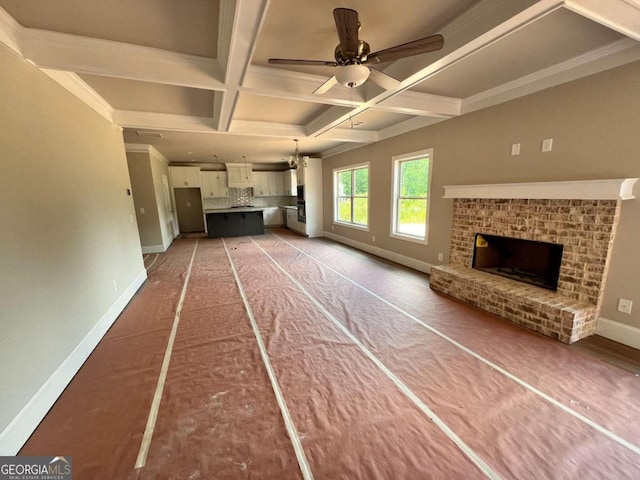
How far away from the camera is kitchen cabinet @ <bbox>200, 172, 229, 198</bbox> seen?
31.0 feet

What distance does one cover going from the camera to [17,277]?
1.62 m

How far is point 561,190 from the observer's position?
8.32ft

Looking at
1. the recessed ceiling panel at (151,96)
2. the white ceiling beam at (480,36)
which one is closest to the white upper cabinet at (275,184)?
the recessed ceiling panel at (151,96)

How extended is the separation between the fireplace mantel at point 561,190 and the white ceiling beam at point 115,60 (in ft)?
10.7

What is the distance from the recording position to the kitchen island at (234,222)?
8.21 meters

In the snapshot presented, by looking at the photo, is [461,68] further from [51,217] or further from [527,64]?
[51,217]

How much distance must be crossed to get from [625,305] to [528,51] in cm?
248

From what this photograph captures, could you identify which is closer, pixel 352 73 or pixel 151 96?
pixel 352 73

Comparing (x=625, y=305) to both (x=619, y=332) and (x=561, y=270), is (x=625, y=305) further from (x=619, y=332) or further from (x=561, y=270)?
(x=561, y=270)

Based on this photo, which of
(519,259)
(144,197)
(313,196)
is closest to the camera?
(519,259)

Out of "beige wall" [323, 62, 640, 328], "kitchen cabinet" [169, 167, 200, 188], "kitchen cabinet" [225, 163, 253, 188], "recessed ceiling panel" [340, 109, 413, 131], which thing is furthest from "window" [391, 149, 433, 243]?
"kitchen cabinet" [169, 167, 200, 188]

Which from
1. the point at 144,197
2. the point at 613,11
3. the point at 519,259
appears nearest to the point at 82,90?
the point at 144,197

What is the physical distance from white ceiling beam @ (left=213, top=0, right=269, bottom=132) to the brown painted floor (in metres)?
2.48

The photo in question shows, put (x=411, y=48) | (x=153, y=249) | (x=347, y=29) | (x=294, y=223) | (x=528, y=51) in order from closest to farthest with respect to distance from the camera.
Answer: (x=347, y=29), (x=411, y=48), (x=528, y=51), (x=153, y=249), (x=294, y=223)
